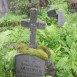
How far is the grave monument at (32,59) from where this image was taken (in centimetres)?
655

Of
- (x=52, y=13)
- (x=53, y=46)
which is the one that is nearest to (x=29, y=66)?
(x=53, y=46)

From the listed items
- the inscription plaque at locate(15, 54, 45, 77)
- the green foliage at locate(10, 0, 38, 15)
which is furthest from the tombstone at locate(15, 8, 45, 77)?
the green foliage at locate(10, 0, 38, 15)

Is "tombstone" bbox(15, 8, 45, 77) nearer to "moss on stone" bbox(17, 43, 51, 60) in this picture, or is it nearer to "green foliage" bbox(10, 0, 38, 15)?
"moss on stone" bbox(17, 43, 51, 60)

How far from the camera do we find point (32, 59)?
21.7 feet

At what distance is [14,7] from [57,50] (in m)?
6.94

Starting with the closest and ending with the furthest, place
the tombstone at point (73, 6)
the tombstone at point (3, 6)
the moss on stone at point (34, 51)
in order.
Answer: the moss on stone at point (34, 51)
the tombstone at point (73, 6)
the tombstone at point (3, 6)

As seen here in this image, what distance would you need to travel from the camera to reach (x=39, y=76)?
672 centimetres

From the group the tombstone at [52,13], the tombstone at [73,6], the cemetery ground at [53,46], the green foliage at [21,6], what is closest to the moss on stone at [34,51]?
the cemetery ground at [53,46]

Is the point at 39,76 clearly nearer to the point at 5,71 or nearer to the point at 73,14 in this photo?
the point at 5,71

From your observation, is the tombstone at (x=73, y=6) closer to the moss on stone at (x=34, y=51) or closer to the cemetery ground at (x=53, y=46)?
the cemetery ground at (x=53, y=46)

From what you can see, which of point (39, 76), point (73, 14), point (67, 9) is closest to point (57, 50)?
point (39, 76)

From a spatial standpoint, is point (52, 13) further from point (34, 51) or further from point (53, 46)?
point (34, 51)

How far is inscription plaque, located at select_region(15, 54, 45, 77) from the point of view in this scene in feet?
21.6

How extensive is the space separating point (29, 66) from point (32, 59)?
0.63 ft
